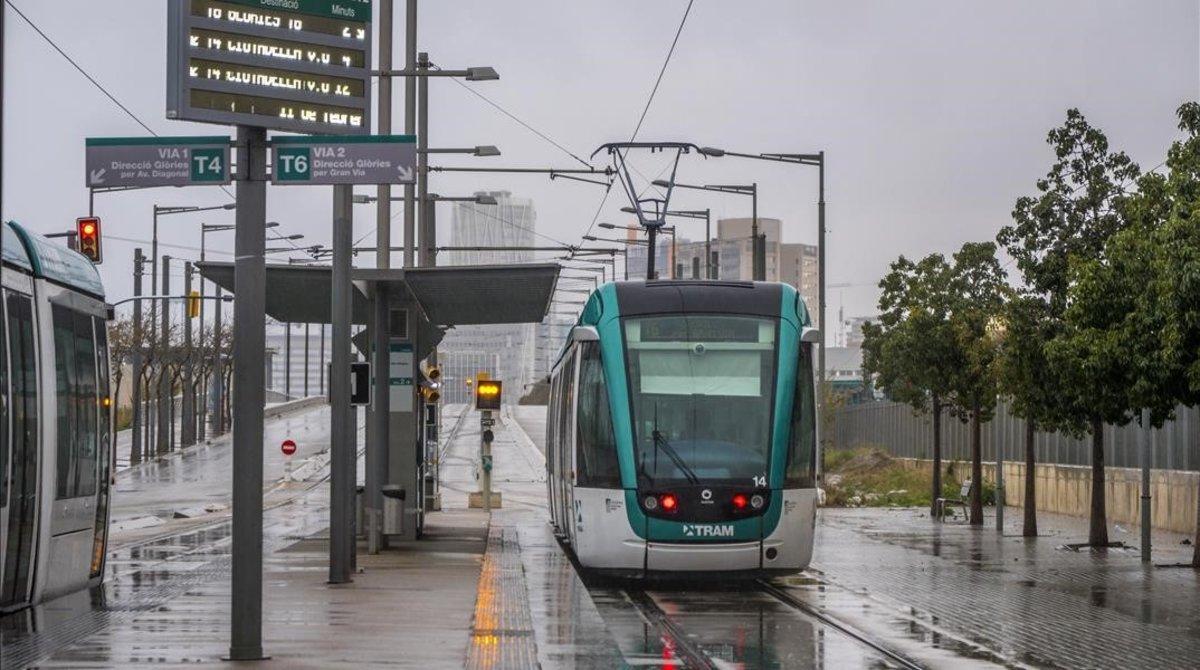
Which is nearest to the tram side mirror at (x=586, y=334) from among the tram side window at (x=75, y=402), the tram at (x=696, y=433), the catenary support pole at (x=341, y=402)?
the tram at (x=696, y=433)

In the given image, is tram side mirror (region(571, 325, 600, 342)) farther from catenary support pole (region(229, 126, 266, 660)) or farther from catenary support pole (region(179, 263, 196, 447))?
catenary support pole (region(179, 263, 196, 447))

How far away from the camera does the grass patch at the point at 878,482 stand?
5034 cm

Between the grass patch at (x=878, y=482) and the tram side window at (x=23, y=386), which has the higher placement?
the tram side window at (x=23, y=386)

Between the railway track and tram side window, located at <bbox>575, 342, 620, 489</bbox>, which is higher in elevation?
tram side window, located at <bbox>575, 342, 620, 489</bbox>

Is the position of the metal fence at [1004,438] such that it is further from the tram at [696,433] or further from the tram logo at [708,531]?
the tram logo at [708,531]

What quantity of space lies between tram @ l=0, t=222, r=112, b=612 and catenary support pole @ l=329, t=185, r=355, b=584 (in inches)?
97.8

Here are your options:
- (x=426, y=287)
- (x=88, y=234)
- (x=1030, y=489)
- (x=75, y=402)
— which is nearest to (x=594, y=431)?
(x=426, y=287)

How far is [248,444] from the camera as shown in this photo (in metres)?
13.0

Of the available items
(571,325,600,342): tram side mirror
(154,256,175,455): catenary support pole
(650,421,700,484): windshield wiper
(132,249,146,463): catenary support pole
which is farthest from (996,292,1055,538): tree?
(154,256,175,455): catenary support pole

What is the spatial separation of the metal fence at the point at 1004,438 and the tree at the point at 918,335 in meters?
1.07

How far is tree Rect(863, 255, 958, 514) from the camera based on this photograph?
3881 cm

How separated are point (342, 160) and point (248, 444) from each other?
212cm

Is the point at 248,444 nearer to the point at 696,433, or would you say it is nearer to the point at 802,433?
the point at 696,433

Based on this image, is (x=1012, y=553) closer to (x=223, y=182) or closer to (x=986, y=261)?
(x=986, y=261)
